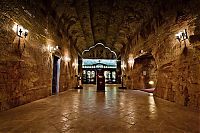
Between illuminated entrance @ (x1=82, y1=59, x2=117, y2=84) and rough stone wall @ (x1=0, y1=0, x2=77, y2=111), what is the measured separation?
13.7 metres

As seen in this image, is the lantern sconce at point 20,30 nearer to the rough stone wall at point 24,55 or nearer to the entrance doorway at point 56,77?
the rough stone wall at point 24,55

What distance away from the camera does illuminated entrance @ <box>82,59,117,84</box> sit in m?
20.5

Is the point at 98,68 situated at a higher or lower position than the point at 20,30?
lower

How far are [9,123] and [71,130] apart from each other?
1191 millimetres

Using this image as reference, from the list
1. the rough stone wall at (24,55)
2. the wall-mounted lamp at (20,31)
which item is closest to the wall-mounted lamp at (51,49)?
the rough stone wall at (24,55)

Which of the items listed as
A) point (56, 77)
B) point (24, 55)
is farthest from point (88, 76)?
point (24, 55)

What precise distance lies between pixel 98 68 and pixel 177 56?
15.8 metres

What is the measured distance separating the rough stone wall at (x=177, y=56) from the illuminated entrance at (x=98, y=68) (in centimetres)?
1318

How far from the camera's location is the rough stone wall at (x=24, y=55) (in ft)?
11.8

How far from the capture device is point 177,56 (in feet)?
16.7

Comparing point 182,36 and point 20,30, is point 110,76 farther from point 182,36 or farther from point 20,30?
point 20,30

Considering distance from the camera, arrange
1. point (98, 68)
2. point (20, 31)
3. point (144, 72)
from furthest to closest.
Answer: point (98, 68), point (144, 72), point (20, 31)

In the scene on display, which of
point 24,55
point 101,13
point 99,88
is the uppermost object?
point 101,13

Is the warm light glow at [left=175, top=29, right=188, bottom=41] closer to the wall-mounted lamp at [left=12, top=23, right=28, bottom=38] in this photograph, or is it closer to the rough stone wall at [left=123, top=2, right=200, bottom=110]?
the rough stone wall at [left=123, top=2, right=200, bottom=110]
